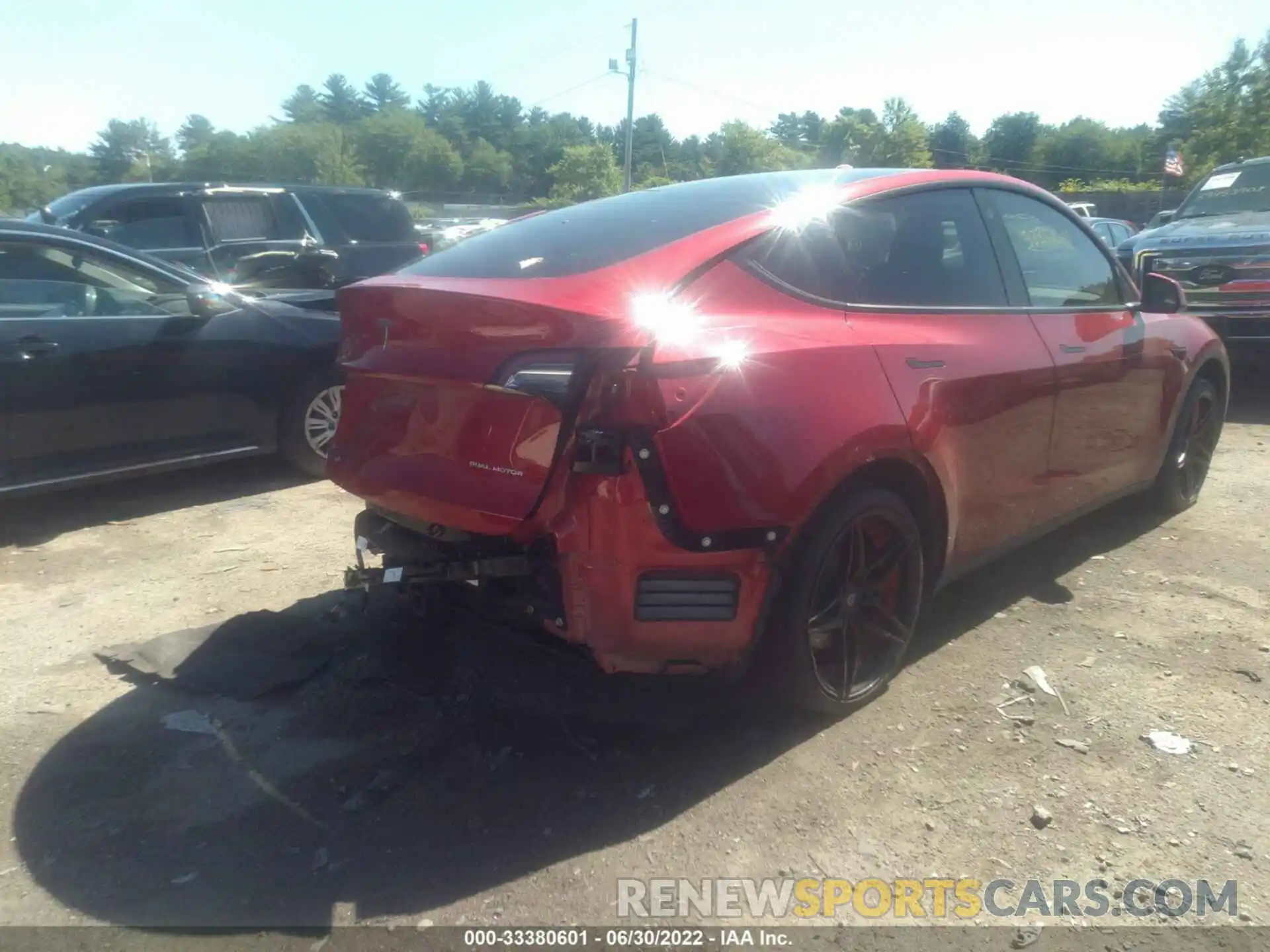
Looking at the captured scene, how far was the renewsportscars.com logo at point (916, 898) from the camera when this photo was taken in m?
2.45

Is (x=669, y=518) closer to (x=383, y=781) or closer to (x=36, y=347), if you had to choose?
(x=383, y=781)

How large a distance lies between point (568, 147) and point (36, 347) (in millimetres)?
73500

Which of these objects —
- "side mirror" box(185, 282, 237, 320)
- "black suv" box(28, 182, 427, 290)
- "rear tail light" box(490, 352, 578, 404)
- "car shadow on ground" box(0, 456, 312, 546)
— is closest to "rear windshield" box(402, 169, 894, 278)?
"rear tail light" box(490, 352, 578, 404)

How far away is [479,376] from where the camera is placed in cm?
282

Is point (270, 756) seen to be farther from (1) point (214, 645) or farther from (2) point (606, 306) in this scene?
(2) point (606, 306)

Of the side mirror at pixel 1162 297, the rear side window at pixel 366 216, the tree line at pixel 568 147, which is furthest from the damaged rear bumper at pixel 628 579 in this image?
the tree line at pixel 568 147

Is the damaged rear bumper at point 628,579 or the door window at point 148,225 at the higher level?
the door window at point 148,225

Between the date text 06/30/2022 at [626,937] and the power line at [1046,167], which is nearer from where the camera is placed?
the date text 06/30/2022 at [626,937]

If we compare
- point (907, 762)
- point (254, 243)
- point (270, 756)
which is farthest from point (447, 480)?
point (254, 243)

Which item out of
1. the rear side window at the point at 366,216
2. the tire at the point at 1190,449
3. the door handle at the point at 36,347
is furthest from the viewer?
the rear side window at the point at 366,216

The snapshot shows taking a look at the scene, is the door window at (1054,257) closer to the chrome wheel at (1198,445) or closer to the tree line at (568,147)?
the chrome wheel at (1198,445)

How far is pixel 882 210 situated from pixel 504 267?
1342mm

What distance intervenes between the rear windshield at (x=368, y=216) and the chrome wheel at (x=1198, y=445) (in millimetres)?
7222

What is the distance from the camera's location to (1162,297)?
4.67 meters
